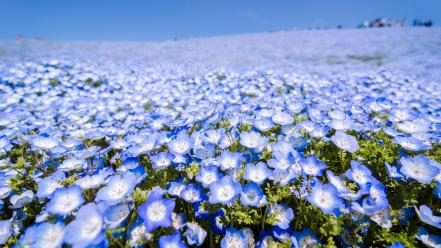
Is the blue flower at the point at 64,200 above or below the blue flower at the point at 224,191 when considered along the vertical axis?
below

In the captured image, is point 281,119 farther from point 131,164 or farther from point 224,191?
point 131,164

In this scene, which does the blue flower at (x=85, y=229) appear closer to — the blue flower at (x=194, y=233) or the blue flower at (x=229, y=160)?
the blue flower at (x=194, y=233)

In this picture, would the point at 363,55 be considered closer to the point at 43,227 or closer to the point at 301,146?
the point at 301,146

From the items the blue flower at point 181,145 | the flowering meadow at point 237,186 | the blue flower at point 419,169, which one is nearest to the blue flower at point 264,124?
the flowering meadow at point 237,186

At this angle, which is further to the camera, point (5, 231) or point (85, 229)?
point (5, 231)

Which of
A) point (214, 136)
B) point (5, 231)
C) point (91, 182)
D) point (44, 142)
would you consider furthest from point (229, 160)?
point (44, 142)

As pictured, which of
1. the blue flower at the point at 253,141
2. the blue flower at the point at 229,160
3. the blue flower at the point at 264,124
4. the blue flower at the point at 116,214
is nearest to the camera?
the blue flower at the point at 116,214

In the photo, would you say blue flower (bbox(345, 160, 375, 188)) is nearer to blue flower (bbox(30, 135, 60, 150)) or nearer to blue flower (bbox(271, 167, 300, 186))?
blue flower (bbox(271, 167, 300, 186))

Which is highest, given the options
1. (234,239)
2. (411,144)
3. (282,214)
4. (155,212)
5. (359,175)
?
(411,144)
